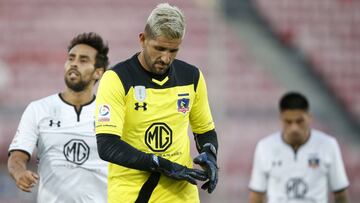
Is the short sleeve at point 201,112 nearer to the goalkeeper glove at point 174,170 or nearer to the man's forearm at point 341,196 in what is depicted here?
the goalkeeper glove at point 174,170

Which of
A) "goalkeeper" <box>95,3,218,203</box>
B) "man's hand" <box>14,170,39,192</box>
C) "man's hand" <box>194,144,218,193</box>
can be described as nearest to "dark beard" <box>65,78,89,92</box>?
"man's hand" <box>14,170,39,192</box>

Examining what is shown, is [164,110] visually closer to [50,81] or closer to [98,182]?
[98,182]

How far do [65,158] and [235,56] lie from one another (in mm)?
7242

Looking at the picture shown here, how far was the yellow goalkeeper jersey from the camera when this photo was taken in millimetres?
4707

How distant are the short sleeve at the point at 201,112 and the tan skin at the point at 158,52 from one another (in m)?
0.32

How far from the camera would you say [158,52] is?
182 inches

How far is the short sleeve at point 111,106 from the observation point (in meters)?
4.65

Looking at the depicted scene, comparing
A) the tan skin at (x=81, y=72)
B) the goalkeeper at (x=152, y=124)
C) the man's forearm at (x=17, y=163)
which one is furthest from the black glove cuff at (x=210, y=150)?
the tan skin at (x=81, y=72)

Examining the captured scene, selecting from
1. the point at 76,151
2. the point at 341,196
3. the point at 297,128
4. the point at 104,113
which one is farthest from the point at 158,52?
the point at 341,196

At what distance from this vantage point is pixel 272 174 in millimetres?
8156

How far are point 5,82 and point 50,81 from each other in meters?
0.63

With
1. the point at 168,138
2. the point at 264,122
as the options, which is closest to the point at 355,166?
the point at 264,122

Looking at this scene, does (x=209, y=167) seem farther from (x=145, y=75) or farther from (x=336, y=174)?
(x=336, y=174)

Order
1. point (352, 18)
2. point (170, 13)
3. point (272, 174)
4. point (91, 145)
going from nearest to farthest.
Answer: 1. point (170, 13)
2. point (91, 145)
3. point (272, 174)
4. point (352, 18)
